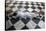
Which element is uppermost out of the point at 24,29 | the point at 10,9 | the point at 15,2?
the point at 15,2

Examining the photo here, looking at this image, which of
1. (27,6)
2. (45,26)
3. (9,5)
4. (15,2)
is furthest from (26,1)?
(45,26)

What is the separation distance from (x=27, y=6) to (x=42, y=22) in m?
0.41

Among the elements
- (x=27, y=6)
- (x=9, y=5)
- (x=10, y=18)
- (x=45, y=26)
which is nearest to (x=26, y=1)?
(x=27, y=6)

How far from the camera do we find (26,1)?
126 cm

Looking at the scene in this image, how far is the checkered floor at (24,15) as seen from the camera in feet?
3.97

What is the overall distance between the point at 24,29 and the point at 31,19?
0.22 metres

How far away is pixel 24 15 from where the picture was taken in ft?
4.04

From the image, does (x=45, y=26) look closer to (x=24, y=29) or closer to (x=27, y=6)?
(x=24, y=29)

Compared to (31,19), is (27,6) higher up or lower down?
higher up

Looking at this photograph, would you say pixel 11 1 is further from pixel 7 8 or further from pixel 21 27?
pixel 21 27

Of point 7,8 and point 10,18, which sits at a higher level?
point 7,8

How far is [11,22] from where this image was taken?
1.21m

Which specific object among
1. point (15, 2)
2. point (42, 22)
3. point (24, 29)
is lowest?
point (24, 29)

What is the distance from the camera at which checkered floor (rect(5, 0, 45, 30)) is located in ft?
3.97
